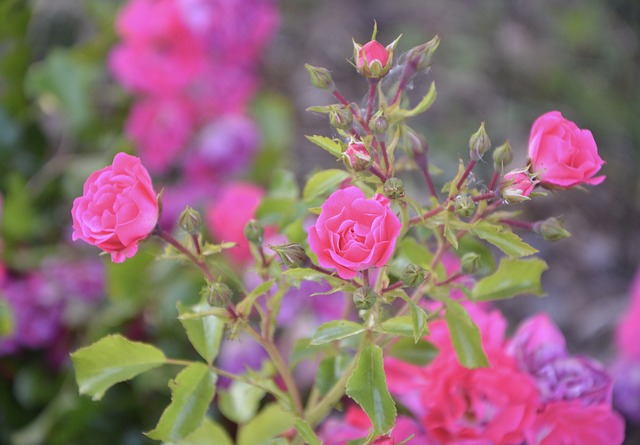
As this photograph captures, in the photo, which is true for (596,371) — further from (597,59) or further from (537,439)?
(597,59)

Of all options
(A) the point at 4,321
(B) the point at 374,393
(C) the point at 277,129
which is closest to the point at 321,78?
(B) the point at 374,393

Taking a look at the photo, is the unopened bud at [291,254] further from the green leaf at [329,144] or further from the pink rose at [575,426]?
the pink rose at [575,426]

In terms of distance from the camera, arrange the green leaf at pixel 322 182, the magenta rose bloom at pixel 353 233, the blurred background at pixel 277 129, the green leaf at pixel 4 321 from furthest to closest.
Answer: the blurred background at pixel 277 129 → the green leaf at pixel 4 321 → the green leaf at pixel 322 182 → the magenta rose bloom at pixel 353 233

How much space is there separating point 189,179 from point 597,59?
93 cm

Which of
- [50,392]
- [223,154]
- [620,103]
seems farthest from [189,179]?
[620,103]

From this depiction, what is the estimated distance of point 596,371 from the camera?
47cm

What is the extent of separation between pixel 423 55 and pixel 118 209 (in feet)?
0.58

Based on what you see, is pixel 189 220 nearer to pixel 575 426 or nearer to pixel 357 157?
pixel 357 157

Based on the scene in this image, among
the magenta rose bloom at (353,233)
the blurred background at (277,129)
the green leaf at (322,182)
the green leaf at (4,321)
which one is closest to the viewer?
the magenta rose bloom at (353,233)

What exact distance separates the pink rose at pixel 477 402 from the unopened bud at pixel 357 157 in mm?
181

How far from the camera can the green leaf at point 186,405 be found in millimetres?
395

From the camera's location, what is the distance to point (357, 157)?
334 mm

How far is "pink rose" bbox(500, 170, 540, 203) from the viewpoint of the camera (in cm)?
34

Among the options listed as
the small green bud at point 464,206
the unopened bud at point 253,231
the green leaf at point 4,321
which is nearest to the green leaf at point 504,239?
the small green bud at point 464,206
